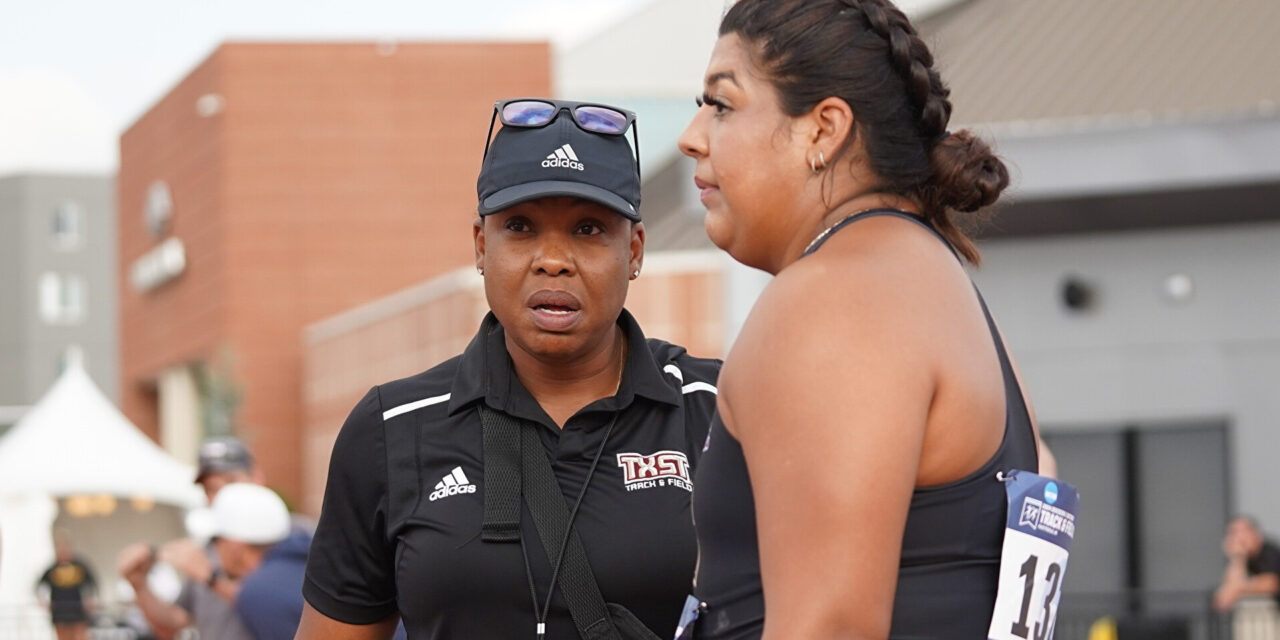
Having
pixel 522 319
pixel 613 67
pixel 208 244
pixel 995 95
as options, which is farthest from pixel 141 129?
pixel 522 319

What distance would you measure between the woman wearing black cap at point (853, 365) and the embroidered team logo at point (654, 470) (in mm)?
925

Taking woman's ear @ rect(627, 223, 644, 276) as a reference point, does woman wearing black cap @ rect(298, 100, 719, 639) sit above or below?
below

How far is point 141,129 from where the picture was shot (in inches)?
2239

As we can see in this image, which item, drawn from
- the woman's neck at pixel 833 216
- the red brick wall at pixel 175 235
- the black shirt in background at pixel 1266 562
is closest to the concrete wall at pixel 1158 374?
the black shirt in background at pixel 1266 562

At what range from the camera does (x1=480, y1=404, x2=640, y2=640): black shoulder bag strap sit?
3.51 m

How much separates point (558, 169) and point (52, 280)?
248ft

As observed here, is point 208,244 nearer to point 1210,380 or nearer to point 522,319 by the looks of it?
point 1210,380

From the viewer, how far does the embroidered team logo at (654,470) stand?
368cm

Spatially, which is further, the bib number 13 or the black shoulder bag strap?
the black shoulder bag strap

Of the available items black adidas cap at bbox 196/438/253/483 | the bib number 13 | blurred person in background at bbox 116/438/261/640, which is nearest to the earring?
the bib number 13

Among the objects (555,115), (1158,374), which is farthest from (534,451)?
(1158,374)

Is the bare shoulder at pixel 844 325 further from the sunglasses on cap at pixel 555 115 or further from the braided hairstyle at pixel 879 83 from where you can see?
the sunglasses on cap at pixel 555 115

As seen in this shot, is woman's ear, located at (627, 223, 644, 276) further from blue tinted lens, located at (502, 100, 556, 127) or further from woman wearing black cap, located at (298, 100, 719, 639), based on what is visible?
blue tinted lens, located at (502, 100, 556, 127)

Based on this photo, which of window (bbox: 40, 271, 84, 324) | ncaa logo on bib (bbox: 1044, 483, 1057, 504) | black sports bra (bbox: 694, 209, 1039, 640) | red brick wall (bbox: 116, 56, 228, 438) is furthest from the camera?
window (bbox: 40, 271, 84, 324)
